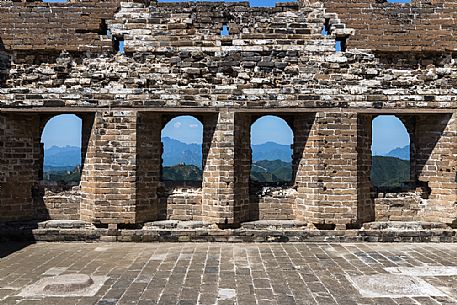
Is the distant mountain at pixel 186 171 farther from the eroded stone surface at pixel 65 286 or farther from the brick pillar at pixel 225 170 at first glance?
the eroded stone surface at pixel 65 286

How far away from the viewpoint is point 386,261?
7.28 meters

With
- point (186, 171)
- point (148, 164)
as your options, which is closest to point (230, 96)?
point (148, 164)

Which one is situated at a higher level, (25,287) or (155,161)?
(155,161)

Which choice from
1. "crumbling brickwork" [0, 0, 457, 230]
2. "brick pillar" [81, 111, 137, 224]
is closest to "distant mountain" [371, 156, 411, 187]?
"crumbling brickwork" [0, 0, 457, 230]

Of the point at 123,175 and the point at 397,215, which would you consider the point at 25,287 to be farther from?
the point at 397,215

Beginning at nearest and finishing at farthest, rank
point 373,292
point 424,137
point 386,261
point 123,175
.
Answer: point 373,292
point 386,261
point 123,175
point 424,137

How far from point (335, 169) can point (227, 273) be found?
3687mm

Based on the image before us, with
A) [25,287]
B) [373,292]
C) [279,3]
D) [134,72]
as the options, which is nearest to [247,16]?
[279,3]

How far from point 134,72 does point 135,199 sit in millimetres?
2895

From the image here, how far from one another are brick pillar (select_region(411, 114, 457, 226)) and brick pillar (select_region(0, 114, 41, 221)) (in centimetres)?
927

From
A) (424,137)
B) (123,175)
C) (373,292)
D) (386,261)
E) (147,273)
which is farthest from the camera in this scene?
(424,137)

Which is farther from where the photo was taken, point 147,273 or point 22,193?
point 22,193

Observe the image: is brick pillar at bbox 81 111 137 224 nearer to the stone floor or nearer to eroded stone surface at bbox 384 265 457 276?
the stone floor

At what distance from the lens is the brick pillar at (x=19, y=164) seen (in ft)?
29.8
